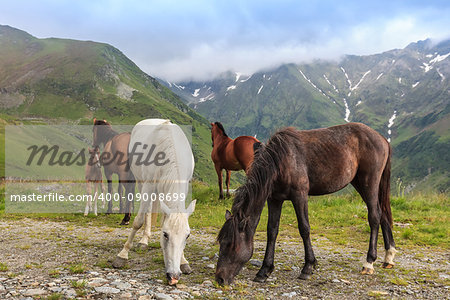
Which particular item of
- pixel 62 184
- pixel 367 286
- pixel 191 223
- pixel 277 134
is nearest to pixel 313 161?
pixel 277 134

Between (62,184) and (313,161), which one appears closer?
(313,161)

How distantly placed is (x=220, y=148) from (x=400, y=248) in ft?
34.3

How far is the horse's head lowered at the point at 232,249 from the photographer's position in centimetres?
578

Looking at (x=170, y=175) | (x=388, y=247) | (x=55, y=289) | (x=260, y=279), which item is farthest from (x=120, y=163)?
(x=388, y=247)

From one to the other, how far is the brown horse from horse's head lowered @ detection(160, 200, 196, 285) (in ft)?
24.3

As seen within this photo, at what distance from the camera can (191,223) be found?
12.2 meters

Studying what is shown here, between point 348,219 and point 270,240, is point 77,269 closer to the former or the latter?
point 270,240

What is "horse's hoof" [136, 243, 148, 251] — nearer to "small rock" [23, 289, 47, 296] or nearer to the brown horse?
"small rock" [23, 289, 47, 296]

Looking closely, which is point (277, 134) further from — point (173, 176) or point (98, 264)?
point (98, 264)

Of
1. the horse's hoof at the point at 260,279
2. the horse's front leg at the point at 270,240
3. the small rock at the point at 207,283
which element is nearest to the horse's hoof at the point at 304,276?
the horse's front leg at the point at 270,240

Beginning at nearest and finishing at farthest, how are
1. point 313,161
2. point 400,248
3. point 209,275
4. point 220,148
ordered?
point 209,275 → point 313,161 → point 400,248 → point 220,148

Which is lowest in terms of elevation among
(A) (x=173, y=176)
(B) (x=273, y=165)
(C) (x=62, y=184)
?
(C) (x=62, y=184)

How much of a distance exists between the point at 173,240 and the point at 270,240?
2340mm

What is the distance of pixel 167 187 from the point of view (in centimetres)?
650
